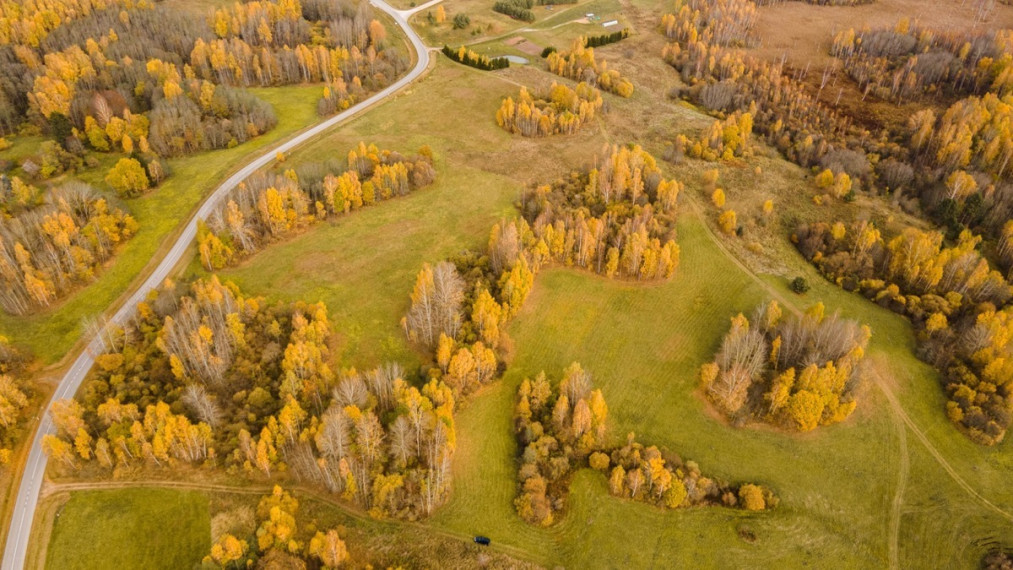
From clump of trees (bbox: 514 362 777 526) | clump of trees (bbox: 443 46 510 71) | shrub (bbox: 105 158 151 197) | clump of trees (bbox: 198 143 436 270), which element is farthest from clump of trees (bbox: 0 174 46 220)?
clump of trees (bbox: 443 46 510 71)

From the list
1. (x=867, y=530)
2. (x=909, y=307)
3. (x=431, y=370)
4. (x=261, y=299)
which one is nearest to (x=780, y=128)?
(x=909, y=307)

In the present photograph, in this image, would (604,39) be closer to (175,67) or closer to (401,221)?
(401,221)

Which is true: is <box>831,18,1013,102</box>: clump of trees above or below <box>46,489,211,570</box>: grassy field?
above

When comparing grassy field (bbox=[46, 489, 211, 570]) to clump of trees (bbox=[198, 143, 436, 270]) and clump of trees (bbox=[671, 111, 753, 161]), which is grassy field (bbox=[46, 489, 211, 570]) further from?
clump of trees (bbox=[671, 111, 753, 161])

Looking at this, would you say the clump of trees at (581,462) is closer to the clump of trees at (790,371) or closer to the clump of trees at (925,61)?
the clump of trees at (790,371)

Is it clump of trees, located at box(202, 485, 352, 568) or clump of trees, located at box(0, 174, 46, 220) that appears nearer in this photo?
clump of trees, located at box(202, 485, 352, 568)

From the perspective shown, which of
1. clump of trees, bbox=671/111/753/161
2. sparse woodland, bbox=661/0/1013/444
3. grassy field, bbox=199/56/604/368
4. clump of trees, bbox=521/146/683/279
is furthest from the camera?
clump of trees, bbox=671/111/753/161
